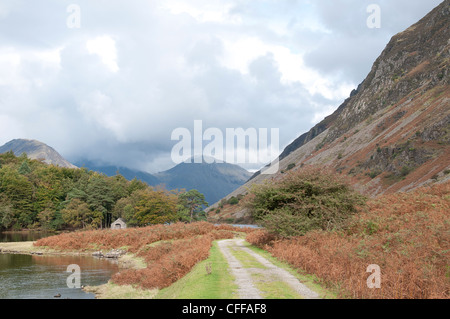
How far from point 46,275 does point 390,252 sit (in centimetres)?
2910

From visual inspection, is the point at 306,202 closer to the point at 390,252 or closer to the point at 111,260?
the point at 390,252

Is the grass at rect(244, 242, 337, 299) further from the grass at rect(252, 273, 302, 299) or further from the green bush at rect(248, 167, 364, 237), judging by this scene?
the green bush at rect(248, 167, 364, 237)

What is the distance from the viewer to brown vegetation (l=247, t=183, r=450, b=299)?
11.3m

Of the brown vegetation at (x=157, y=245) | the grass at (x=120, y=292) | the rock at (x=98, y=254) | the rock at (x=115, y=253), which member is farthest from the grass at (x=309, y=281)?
the rock at (x=98, y=254)

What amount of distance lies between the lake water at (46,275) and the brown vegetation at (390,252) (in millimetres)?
15408

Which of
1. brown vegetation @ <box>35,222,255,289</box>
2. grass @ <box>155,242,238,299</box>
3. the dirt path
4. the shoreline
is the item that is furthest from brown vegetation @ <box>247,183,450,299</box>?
the shoreline

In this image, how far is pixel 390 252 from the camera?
15.5 metres

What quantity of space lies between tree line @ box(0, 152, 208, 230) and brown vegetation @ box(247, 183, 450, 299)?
54.5m

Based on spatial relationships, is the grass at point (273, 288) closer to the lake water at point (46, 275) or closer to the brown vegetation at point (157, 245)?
the brown vegetation at point (157, 245)

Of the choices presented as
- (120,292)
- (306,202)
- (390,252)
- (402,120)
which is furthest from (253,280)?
(402,120)

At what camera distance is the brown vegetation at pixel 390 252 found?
1131cm

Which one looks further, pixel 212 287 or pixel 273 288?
pixel 212 287
